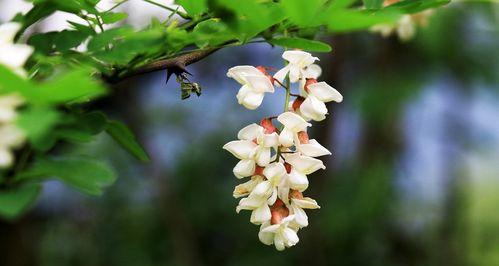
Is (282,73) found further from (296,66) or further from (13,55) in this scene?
(13,55)

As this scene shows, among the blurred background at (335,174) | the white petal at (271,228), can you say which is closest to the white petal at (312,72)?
the white petal at (271,228)

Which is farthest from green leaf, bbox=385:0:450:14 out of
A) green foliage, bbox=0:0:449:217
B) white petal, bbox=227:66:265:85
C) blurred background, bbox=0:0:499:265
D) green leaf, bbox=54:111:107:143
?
blurred background, bbox=0:0:499:265

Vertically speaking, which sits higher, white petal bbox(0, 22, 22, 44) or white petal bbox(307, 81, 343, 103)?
white petal bbox(0, 22, 22, 44)

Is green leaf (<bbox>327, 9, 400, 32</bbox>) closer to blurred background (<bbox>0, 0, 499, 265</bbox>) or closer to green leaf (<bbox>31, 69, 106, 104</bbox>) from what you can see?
green leaf (<bbox>31, 69, 106, 104</bbox>)

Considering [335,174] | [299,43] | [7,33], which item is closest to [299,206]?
[299,43]

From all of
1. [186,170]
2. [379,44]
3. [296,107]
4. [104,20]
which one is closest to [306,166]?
[296,107]

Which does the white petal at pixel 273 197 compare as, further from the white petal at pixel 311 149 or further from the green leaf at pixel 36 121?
the green leaf at pixel 36 121

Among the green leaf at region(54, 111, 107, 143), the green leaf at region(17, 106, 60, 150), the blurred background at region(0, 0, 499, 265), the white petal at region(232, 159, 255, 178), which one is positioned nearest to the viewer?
the green leaf at region(17, 106, 60, 150)
